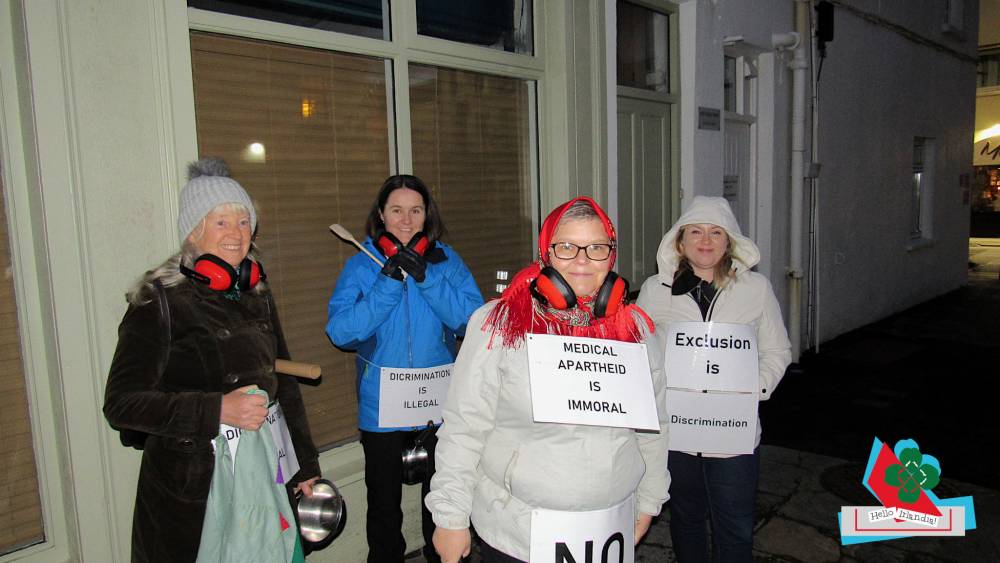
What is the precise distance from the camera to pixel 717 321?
3.07m

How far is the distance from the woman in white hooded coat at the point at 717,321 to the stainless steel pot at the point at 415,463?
3.73 ft

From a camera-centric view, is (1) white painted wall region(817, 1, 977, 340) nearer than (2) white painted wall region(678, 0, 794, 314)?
No

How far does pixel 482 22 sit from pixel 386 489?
121 inches

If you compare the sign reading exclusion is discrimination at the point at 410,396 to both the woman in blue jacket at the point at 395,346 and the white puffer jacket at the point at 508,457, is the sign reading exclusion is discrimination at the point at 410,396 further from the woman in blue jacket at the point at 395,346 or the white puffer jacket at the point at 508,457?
the white puffer jacket at the point at 508,457

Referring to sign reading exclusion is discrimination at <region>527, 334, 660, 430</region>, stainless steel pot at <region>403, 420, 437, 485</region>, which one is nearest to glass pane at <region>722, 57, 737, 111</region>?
stainless steel pot at <region>403, 420, 437, 485</region>

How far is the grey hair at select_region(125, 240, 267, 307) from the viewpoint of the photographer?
88.1 inches

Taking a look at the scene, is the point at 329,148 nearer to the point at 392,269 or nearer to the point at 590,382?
the point at 392,269

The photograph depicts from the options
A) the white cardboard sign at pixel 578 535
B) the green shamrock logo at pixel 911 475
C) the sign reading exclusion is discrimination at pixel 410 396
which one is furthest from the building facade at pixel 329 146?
the green shamrock logo at pixel 911 475

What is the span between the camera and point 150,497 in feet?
7.45

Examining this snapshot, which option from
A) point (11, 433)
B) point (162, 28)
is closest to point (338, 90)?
point (162, 28)

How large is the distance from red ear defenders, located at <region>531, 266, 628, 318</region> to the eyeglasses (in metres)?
0.06

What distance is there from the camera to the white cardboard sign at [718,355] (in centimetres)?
305

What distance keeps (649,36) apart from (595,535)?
16.6 ft

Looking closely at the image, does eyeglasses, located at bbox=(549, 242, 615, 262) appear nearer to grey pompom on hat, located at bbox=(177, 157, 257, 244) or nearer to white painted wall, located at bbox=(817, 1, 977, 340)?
grey pompom on hat, located at bbox=(177, 157, 257, 244)
